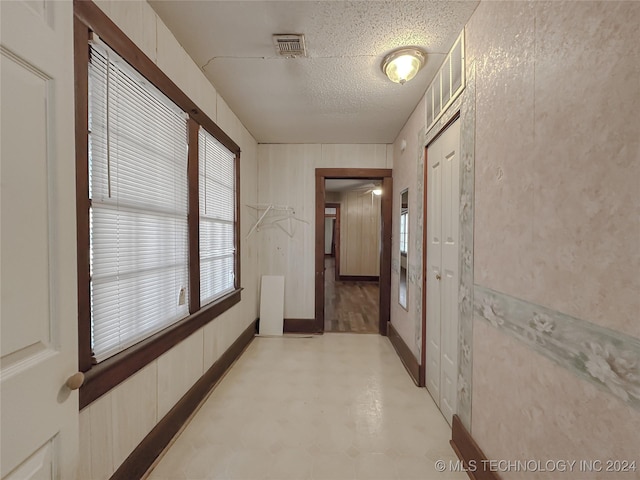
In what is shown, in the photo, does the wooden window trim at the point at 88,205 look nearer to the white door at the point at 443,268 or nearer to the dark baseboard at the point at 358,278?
→ the white door at the point at 443,268

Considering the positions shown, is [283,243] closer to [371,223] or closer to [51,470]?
[51,470]

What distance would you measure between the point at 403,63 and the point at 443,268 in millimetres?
1455

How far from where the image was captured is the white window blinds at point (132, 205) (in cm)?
115

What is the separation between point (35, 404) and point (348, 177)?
133 inches

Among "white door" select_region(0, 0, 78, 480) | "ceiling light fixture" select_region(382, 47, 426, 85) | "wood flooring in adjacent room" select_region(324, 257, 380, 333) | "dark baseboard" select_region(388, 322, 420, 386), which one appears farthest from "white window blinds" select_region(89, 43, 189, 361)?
"wood flooring in adjacent room" select_region(324, 257, 380, 333)

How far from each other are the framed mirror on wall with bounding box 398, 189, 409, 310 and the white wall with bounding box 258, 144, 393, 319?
822 millimetres

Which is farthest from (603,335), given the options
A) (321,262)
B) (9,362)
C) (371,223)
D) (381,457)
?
(371,223)

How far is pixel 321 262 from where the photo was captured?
3512mm

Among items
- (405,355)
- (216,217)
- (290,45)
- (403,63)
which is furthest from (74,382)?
(405,355)

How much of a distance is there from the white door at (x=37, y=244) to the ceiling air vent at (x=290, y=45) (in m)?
1.13

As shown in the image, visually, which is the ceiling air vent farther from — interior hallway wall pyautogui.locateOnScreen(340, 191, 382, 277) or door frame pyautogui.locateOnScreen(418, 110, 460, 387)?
interior hallway wall pyautogui.locateOnScreen(340, 191, 382, 277)

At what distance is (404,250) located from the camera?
2.92 m

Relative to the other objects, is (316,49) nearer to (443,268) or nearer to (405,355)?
(443,268)

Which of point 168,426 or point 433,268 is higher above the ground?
point 433,268
